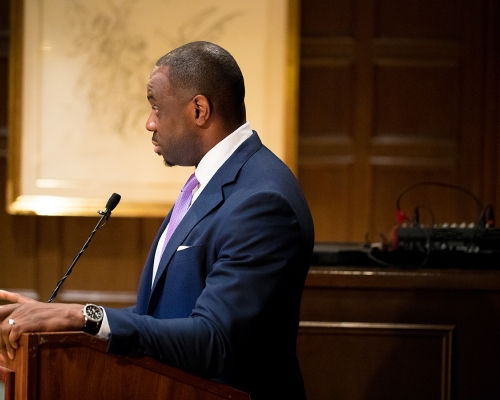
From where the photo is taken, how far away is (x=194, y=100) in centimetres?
156

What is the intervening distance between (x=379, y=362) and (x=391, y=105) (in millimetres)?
1887

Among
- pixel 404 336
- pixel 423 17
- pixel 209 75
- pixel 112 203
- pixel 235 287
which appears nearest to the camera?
pixel 235 287

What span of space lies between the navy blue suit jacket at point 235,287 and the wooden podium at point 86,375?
0.03 m

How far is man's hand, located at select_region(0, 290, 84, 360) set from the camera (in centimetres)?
112

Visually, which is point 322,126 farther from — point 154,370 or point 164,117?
point 154,370

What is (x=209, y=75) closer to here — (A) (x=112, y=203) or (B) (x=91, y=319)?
(A) (x=112, y=203)

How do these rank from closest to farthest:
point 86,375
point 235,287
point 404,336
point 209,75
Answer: point 86,375, point 235,287, point 209,75, point 404,336

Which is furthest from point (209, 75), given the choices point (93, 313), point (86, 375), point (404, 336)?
point (404, 336)

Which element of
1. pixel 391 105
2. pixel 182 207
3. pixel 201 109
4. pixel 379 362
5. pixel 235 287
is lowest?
pixel 379 362

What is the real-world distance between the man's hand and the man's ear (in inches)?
21.2

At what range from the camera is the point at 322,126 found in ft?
12.7

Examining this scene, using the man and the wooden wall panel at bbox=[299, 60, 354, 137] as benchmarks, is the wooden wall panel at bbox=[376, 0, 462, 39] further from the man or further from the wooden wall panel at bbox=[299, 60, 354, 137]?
the man

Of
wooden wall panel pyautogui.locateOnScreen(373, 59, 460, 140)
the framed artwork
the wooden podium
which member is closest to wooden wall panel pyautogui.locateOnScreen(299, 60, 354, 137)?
wooden wall panel pyautogui.locateOnScreen(373, 59, 460, 140)

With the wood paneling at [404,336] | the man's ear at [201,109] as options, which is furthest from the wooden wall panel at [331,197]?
the man's ear at [201,109]
